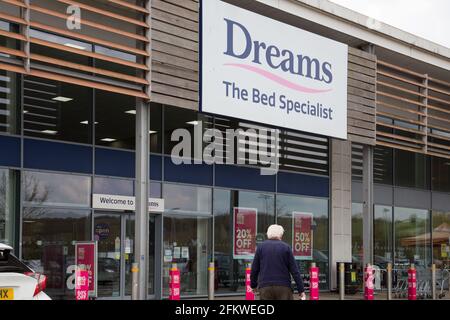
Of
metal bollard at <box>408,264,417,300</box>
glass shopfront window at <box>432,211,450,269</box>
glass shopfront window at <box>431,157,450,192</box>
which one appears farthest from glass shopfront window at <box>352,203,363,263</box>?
glass shopfront window at <box>431,157,450,192</box>

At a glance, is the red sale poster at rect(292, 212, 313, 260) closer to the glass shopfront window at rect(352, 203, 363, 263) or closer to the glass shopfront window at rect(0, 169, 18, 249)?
the glass shopfront window at rect(352, 203, 363, 263)

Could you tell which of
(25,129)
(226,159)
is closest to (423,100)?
(226,159)

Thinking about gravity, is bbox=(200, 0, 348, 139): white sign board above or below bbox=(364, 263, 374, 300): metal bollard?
above

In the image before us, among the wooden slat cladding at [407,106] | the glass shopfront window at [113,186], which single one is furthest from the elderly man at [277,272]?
the wooden slat cladding at [407,106]

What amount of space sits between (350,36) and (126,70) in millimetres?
7171

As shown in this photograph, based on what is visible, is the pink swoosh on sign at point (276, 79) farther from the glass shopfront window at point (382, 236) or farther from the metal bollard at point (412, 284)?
the glass shopfront window at point (382, 236)

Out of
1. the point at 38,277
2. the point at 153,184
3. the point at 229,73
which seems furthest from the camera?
the point at 153,184

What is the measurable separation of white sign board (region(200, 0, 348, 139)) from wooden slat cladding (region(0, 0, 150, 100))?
5.65ft

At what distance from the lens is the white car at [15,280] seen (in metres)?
8.09

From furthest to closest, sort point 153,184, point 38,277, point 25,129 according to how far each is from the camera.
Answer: point 153,184
point 25,129
point 38,277

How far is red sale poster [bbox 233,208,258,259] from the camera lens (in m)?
21.3

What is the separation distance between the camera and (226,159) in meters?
21.1

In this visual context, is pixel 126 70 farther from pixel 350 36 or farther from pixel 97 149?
pixel 350 36

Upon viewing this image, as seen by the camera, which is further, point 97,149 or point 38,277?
point 97,149
